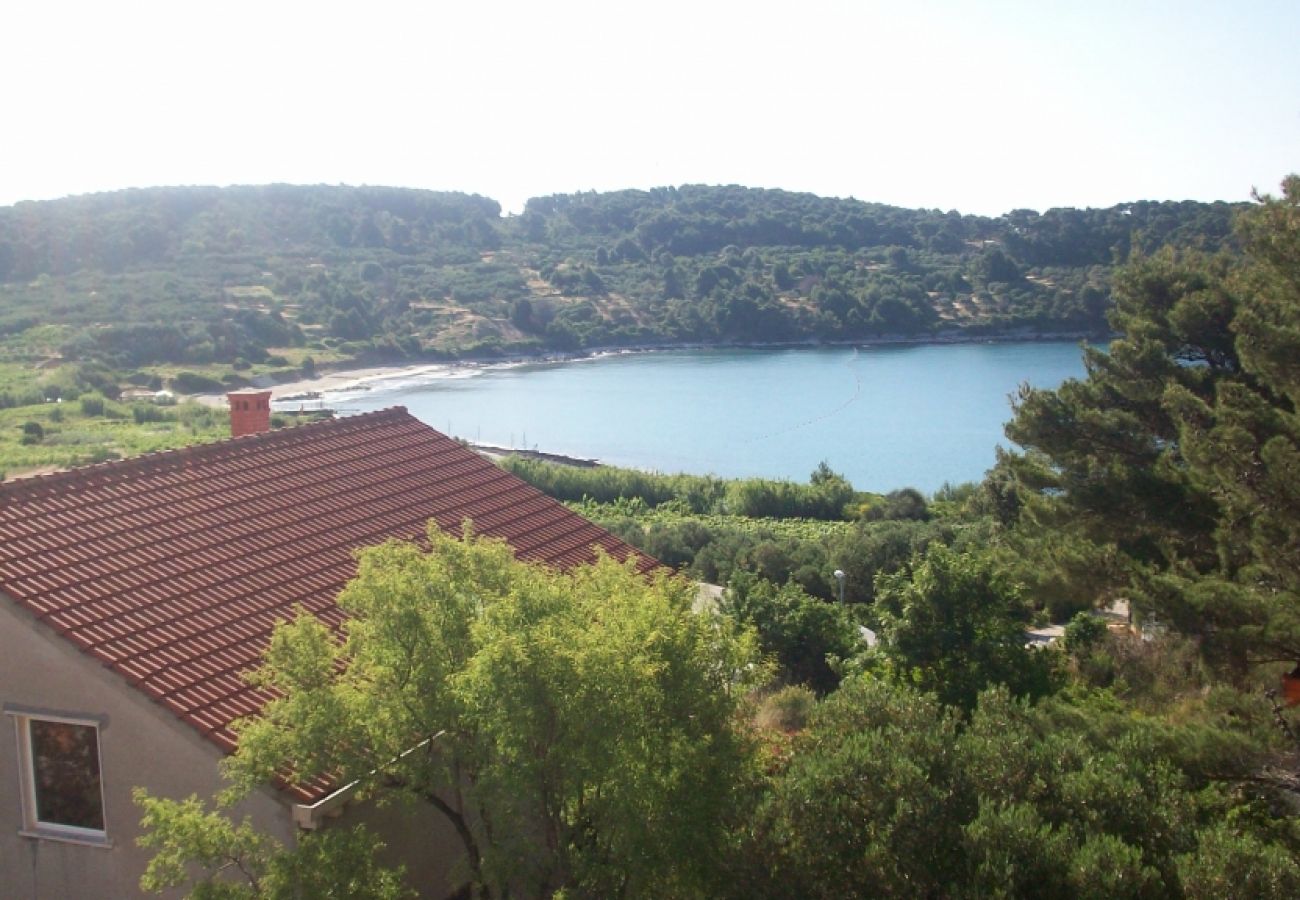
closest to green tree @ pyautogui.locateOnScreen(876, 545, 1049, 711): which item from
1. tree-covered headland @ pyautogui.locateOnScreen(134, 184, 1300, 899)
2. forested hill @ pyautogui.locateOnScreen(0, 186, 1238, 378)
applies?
tree-covered headland @ pyautogui.locateOnScreen(134, 184, 1300, 899)

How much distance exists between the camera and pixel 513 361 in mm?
98812

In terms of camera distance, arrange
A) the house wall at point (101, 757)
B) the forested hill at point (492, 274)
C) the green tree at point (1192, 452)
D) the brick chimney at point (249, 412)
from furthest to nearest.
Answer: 1. the forested hill at point (492, 274)
2. the brick chimney at point (249, 412)
3. the green tree at point (1192, 452)
4. the house wall at point (101, 757)

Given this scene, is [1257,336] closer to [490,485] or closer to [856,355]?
[490,485]

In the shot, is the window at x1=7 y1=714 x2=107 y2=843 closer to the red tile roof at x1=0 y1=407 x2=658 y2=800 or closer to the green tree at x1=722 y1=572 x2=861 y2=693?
the red tile roof at x1=0 y1=407 x2=658 y2=800

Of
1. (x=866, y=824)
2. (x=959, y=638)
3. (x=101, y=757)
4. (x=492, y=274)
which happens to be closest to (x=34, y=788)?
(x=101, y=757)

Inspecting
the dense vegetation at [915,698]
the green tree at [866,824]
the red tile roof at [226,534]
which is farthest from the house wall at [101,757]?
the green tree at [866,824]

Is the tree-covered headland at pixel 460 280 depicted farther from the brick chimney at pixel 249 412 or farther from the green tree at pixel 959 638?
the green tree at pixel 959 638

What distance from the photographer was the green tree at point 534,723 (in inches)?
210

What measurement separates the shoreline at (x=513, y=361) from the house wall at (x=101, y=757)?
57.4 m

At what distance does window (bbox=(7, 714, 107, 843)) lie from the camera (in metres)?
7.17

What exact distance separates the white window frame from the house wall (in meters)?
0.03

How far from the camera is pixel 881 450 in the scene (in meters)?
60.3

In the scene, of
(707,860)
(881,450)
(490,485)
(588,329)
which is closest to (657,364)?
(588,329)

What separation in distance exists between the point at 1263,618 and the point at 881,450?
51.2m
